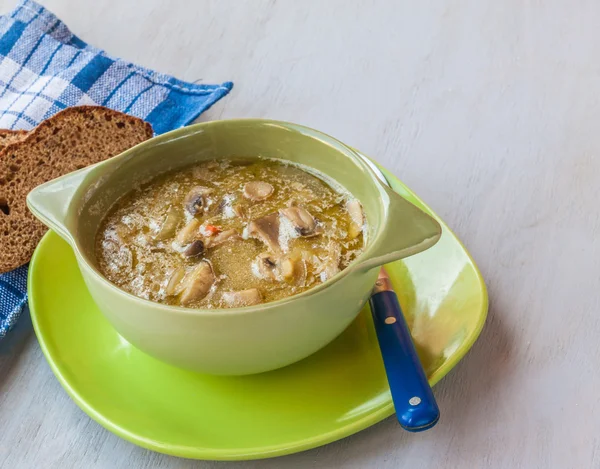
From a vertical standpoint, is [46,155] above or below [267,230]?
above

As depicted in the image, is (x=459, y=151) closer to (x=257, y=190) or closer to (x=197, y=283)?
(x=257, y=190)

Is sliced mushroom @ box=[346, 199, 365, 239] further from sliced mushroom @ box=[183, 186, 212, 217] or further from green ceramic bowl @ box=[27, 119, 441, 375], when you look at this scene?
sliced mushroom @ box=[183, 186, 212, 217]

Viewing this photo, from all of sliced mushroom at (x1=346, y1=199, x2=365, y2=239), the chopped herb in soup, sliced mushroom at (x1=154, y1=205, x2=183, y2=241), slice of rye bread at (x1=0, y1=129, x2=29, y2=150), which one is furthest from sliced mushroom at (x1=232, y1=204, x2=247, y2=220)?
slice of rye bread at (x1=0, y1=129, x2=29, y2=150)

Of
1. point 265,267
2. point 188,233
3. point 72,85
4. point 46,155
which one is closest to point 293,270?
point 265,267

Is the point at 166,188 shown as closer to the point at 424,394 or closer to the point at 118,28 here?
the point at 424,394

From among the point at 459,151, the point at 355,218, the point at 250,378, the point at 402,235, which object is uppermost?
the point at 402,235

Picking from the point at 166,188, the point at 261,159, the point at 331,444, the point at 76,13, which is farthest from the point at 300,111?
the point at 331,444

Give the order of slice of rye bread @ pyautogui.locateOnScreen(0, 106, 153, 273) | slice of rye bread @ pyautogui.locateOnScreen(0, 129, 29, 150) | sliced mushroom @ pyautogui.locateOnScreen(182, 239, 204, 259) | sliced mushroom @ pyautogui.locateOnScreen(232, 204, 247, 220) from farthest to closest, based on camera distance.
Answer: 1. slice of rye bread @ pyautogui.locateOnScreen(0, 129, 29, 150)
2. slice of rye bread @ pyautogui.locateOnScreen(0, 106, 153, 273)
3. sliced mushroom @ pyautogui.locateOnScreen(232, 204, 247, 220)
4. sliced mushroom @ pyautogui.locateOnScreen(182, 239, 204, 259)
